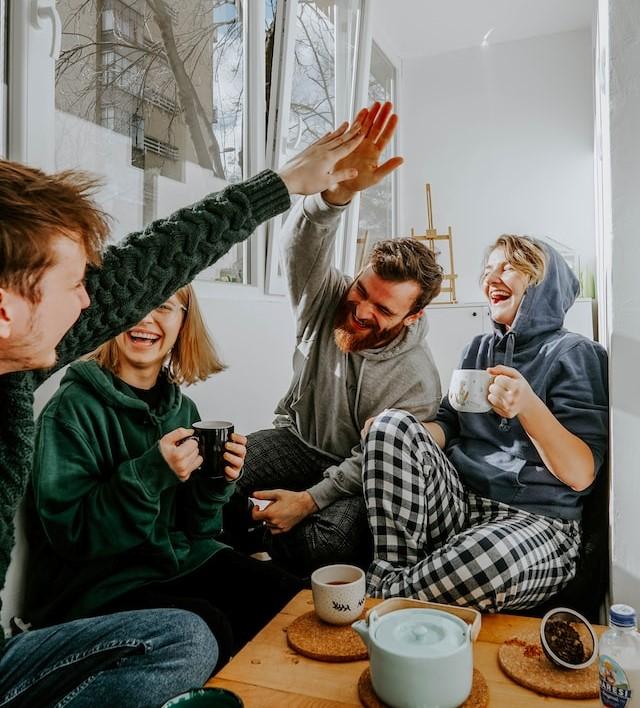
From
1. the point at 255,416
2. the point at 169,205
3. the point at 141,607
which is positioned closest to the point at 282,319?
the point at 255,416

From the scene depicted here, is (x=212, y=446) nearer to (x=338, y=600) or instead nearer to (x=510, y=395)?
(x=338, y=600)

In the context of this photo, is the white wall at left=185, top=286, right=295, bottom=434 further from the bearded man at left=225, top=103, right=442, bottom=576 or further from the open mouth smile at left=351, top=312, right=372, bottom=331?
the open mouth smile at left=351, top=312, right=372, bottom=331

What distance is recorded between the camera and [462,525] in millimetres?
1449

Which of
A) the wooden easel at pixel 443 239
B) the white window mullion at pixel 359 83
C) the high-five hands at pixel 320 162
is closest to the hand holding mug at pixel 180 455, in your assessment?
the high-five hands at pixel 320 162

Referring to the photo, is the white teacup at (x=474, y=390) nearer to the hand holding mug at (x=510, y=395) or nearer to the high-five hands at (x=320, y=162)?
the hand holding mug at (x=510, y=395)

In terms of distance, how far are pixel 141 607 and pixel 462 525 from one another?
75 centimetres

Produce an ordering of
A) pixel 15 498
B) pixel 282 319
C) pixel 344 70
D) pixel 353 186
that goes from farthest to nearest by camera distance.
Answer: pixel 344 70, pixel 282 319, pixel 353 186, pixel 15 498

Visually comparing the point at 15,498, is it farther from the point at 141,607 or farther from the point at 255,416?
the point at 255,416

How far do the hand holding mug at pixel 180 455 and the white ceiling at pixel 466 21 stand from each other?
3119 mm

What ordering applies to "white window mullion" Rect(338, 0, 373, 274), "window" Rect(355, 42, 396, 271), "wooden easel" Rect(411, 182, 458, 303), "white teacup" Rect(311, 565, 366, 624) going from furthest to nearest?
"wooden easel" Rect(411, 182, 458, 303), "window" Rect(355, 42, 396, 271), "white window mullion" Rect(338, 0, 373, 274), "white teacup" Rect(311, 565, 366, 624)

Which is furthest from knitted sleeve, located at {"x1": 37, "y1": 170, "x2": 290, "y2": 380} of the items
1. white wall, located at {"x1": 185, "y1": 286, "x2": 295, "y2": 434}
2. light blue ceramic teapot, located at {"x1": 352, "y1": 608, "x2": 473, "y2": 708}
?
white wall, located at {"x1": 185, "y1": 286, "x2": 295, "y2": 434}

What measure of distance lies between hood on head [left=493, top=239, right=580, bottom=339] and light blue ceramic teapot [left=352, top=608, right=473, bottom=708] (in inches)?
35.0

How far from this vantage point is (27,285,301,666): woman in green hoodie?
1.12 m

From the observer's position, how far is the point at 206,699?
0.69m
